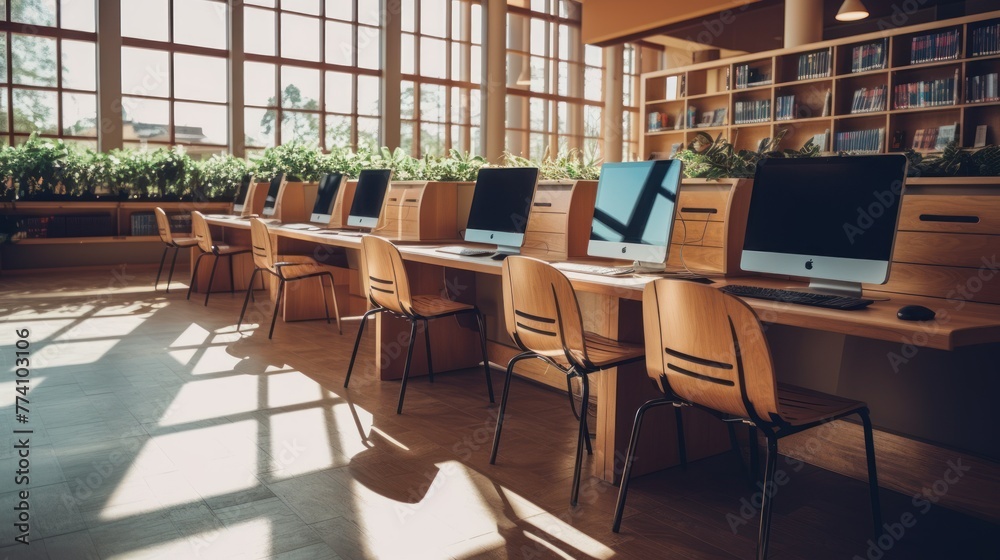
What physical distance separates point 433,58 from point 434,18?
64 cm

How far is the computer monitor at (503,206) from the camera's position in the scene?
3.60 m

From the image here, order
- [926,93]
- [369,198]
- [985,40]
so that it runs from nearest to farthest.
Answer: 1. [369,198]
2. [985,40]
3. [926,93]

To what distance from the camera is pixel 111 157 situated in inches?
331

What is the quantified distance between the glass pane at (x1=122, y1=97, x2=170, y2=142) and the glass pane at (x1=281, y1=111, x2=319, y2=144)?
1.59 meters

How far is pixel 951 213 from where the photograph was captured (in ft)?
7.45

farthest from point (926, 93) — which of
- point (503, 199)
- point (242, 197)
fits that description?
point (242, 197)

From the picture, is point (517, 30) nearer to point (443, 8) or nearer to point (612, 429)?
point (443, 8)

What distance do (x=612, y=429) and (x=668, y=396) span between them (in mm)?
494

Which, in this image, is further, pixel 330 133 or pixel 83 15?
pixel 330 133

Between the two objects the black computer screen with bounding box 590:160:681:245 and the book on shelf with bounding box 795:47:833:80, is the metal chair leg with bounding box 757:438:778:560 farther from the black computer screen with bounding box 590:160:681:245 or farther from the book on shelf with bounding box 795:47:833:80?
the book on shelf with bounding box 795:47:833:80

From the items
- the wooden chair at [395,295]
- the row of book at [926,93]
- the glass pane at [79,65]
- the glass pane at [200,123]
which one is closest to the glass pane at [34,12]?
the glass pane at [79,65]

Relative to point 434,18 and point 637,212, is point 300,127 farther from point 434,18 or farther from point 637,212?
point 637,212

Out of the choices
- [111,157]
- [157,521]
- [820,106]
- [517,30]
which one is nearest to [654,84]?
[820,106]

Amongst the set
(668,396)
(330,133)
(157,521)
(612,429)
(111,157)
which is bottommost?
(157,521)
